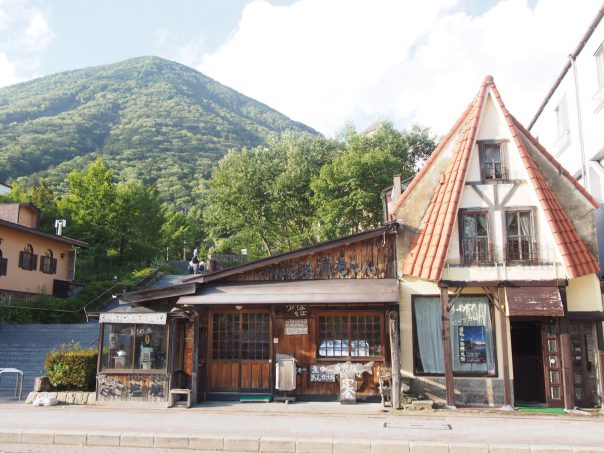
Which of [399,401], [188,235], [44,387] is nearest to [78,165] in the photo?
[188,235]

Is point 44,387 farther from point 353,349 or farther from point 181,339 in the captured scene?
point 353,349

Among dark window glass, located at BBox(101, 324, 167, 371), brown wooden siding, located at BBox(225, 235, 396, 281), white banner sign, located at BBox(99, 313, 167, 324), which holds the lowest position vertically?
dark window glass, located at BBox(101, 324, 167, 371)

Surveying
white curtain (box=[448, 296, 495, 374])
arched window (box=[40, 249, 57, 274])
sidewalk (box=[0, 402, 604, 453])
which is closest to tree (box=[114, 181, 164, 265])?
arched window (box=[40, 249, 57, 274])

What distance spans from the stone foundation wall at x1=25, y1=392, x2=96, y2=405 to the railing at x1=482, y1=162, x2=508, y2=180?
1413 cm

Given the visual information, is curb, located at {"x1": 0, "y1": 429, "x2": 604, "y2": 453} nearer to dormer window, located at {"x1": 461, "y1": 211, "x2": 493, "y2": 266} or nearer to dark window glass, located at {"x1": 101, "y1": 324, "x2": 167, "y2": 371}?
dark window glass, located at {"x1": 101, "y1": 324, "x2": 167, "y2": 371}

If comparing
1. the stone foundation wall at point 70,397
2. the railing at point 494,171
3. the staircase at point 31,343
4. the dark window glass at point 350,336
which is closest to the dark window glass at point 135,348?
the stone foundation wall at point 70,397

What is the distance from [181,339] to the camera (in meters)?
17.2

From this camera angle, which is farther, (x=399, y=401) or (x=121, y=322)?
(x=121, y=322)

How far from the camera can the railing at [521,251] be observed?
16.2 metres

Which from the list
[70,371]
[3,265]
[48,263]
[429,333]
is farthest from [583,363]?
[48,263]

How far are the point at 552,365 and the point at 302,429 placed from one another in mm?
8429

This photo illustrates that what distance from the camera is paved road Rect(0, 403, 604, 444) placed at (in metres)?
11.3

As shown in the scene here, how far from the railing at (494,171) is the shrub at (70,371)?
14051 mm

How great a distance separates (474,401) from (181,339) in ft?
30.5
